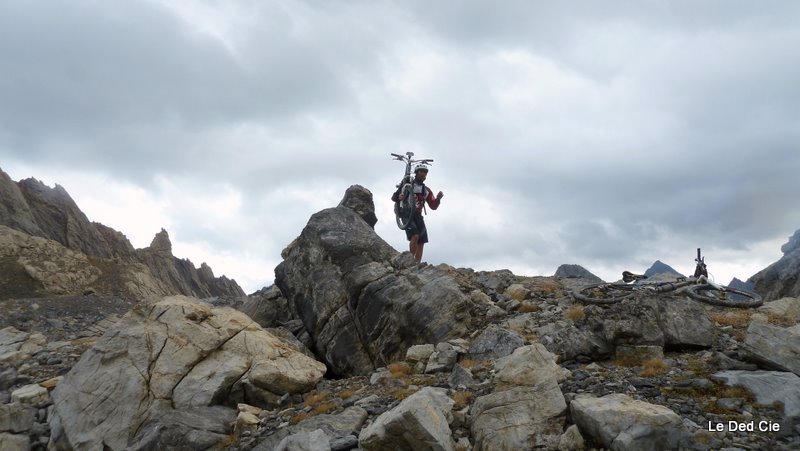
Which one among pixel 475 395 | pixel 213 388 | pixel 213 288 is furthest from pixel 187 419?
pixel 213 288

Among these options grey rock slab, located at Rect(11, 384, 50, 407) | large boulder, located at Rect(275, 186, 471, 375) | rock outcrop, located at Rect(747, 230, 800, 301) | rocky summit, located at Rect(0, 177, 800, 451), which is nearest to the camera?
rocky summit, located at Rect(0, 177, 800, 451)

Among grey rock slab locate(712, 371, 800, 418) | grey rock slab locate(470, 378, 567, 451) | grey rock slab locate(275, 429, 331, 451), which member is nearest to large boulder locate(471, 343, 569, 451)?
grey rock slab locate(470, 378, 567, 451)

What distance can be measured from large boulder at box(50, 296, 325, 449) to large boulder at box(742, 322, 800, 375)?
11.0 m

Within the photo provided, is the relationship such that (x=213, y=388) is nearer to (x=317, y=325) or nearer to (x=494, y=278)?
(x=317, y=325)

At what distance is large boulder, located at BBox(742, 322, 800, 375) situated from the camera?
1067 cm

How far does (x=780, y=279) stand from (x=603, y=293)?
103ft

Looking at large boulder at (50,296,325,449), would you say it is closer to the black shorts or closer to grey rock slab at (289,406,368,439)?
grey rock slab at (289,406,368,439)

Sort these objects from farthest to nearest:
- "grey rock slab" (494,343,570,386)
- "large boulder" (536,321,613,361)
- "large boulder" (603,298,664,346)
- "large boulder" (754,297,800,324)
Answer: "large boulder" (754,297,800,324) → "large boulder" (536,321,613,361) → "large boulder" (603,298,664,346) → "grey rock slab" (494,343,570,386)

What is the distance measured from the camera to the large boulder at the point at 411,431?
918 centimetres

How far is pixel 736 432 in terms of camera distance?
28.3 ft

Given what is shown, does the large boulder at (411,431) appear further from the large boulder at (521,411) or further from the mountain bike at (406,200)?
the mountain bike at (406,200)

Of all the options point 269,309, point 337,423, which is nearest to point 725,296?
point 337,423

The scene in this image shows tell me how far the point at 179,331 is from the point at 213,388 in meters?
2.58

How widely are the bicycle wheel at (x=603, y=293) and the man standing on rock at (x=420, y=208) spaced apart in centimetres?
826
